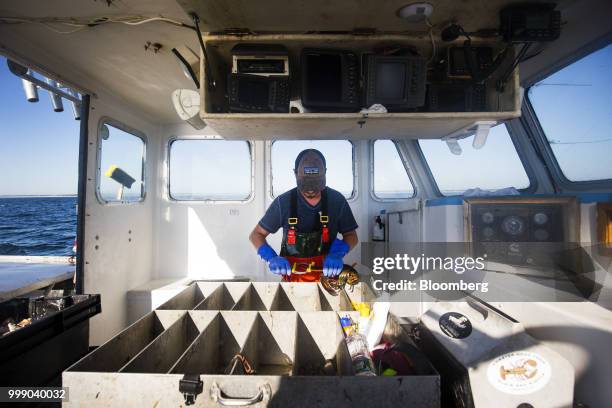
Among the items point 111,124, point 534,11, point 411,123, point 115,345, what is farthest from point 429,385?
point 111,124

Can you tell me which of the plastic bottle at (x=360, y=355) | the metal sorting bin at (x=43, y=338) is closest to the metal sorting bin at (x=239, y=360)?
the plastic bottle at (x=360, y=355)

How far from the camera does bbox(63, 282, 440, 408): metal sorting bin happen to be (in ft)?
2.40

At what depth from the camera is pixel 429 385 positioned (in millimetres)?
725

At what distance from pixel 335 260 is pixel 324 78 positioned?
4.36 ft

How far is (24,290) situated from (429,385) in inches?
115

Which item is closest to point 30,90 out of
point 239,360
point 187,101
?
point 187,101

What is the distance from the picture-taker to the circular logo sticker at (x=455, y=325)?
92cm

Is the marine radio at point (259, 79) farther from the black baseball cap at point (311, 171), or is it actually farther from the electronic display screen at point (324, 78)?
the black baseball cap at point (311, 171)

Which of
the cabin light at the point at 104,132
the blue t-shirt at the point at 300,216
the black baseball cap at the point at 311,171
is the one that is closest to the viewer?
the black baseball cap at the point at 311,171

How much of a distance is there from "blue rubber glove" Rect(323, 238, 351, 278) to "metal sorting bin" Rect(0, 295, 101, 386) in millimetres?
1742

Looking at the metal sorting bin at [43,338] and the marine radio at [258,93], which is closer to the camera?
the metal sorting bin at [43,338]

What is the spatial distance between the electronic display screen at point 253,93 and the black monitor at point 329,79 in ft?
0.93

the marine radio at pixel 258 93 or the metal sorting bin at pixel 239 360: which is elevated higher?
the marine radio at pixel 258 93

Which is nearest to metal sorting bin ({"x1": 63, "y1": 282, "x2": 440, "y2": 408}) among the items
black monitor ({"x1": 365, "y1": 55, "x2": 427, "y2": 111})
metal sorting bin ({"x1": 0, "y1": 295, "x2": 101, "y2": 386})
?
metal sorting bin ({"x1": 0, "y1": 295, "x2": 101, "y2": 386})
